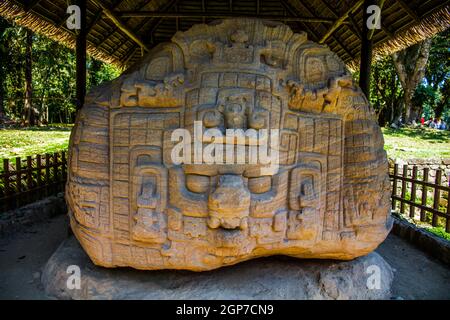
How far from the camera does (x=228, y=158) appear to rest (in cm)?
296

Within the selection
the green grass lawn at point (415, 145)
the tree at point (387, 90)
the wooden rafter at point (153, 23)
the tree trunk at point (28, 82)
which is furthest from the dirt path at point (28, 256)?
the tree at point (387, 90)

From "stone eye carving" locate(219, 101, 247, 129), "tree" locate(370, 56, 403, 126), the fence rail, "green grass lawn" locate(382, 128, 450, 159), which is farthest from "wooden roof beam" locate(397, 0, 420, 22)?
"tree" locate(370, 56, 403, 126)

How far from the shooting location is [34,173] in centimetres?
570

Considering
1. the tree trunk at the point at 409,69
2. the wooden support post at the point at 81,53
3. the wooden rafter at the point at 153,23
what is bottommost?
the wooden support post at the point at 81,53

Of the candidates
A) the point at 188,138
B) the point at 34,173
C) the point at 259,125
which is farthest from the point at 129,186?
the point at 34,173

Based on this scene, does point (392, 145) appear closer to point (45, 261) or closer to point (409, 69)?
point (409, 69)

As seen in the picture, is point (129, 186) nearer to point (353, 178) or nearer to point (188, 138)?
point (188, 138)

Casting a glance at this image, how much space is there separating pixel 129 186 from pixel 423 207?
15.5 feet

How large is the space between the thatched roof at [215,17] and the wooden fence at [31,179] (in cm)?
205

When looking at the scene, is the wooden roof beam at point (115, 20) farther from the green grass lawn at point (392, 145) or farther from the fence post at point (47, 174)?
the green grass lawn at point (392, 145)

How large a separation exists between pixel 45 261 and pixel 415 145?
11302mm

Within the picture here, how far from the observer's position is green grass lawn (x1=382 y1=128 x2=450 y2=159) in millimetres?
9703

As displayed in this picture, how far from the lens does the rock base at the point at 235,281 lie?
10.1 feet

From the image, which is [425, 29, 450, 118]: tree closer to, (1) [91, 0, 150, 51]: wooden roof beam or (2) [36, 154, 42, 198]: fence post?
(1) [91, 0, 150, 51]: wooden roof beam
